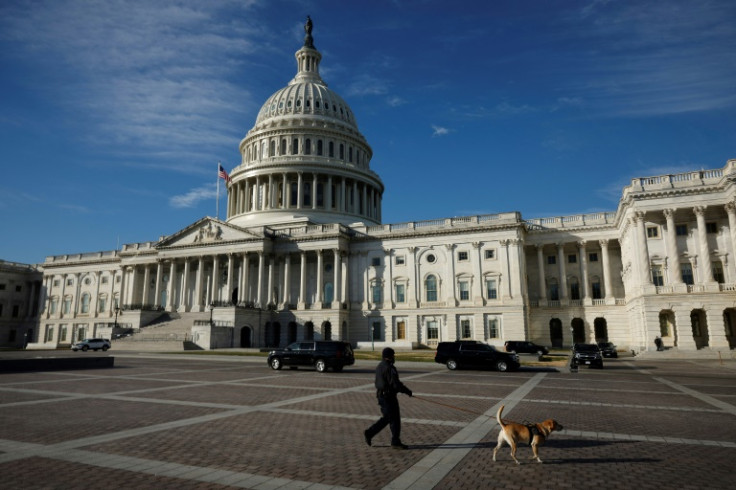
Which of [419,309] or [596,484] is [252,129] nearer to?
[419,309]

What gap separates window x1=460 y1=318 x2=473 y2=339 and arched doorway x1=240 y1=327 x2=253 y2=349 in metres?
27.8

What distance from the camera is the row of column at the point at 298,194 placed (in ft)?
285

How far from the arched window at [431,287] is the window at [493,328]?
8.12 meters

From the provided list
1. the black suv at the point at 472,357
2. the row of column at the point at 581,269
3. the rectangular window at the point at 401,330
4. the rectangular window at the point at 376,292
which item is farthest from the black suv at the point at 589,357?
the rectangular window at the point at 376,292

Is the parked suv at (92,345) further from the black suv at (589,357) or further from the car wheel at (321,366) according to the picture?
the black suv at (589,357)

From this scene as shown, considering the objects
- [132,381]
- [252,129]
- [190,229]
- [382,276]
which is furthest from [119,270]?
[132,381]

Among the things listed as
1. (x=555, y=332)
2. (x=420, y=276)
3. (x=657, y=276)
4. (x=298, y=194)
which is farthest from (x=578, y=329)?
(x=298, y=194)

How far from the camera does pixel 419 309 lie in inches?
2549

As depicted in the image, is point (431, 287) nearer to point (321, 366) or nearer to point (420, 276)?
point (420, 276)

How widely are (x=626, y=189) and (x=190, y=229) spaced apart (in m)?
59.4

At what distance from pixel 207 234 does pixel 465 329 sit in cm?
4039

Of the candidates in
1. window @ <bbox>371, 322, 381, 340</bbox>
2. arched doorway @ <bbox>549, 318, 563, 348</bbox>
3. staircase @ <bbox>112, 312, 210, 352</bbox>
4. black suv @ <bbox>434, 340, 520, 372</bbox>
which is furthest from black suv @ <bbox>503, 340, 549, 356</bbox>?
staircase @ <bbox>112, 312, 210, 352</bbox>

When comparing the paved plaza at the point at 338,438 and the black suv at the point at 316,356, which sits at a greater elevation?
the black suv at the point at 316,356

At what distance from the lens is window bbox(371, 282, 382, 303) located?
6806 centimetres
